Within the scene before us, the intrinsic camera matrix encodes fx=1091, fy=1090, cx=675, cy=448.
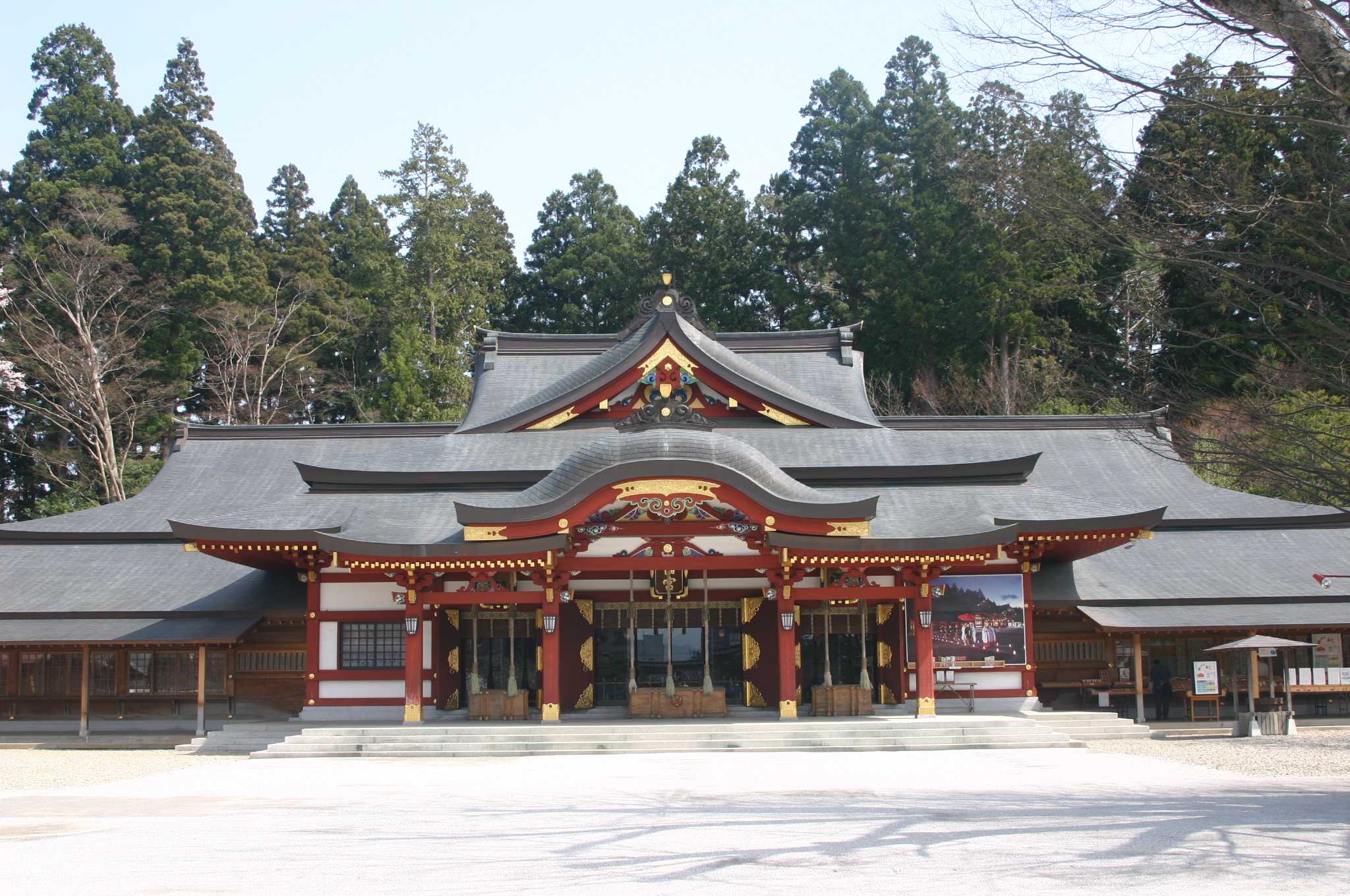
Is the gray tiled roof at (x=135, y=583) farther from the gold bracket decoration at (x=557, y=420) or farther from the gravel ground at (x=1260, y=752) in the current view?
the gravel ground at (x=1260, y=752)

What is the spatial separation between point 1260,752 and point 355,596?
14547 millimetres

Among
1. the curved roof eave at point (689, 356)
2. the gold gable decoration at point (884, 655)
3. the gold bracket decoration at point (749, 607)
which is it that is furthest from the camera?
the curved roof eave at point (689, 356)

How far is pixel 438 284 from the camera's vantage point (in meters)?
46.8

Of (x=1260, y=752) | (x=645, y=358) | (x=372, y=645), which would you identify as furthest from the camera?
(x=645, y=358)

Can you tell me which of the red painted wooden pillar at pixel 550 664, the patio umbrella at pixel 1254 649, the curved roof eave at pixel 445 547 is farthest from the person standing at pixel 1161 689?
the curved roof eave at pixel 445 547

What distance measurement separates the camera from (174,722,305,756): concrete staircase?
17625 millimetres

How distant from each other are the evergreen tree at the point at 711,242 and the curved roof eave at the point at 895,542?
97.2 feet

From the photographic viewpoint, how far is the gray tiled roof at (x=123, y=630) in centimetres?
1859

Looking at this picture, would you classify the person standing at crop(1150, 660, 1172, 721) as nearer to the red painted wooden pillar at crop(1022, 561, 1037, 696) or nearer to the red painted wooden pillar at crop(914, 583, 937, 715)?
the red painted wooden pillar at crop(1022, 561, 1037, 696)

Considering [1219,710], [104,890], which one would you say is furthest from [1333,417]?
[104,890]

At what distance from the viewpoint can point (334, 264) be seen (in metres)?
51.8

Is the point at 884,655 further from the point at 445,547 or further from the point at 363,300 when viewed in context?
the point at 363,300

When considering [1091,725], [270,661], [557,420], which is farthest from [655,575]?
[1091,725]

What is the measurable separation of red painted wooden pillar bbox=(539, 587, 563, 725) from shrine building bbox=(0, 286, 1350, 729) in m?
0.05
